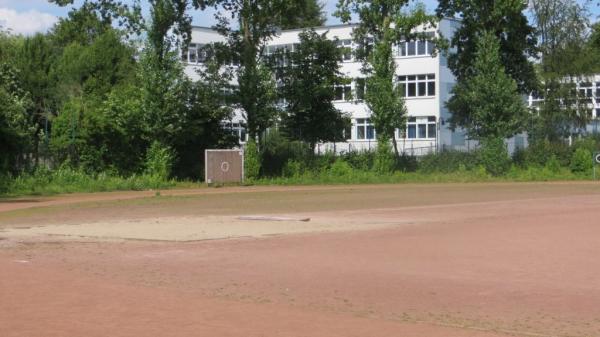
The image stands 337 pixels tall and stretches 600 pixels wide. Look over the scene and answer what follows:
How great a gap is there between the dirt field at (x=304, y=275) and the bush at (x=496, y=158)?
31618 millimetres

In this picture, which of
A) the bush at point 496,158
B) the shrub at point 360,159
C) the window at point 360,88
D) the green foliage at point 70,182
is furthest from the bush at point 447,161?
the green foliage at point 70,182

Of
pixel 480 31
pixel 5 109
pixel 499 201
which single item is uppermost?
pixel 480 31

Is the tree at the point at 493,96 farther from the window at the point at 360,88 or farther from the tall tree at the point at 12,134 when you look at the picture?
the tall tree at the point at 12,134

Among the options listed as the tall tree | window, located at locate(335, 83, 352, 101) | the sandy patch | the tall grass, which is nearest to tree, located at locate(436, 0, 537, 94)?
window, located at locate(335, 83, 352, 101)

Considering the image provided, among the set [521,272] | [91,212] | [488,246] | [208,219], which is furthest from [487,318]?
[91,212]

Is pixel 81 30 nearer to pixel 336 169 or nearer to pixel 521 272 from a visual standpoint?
pixel 336 169

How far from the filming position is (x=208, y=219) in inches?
937

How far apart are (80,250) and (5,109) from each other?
97.2 feet

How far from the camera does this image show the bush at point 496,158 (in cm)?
5653

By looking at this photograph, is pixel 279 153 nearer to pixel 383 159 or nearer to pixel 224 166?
pixel 383 159

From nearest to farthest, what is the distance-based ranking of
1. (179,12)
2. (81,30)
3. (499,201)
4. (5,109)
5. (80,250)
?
(80,250), (499,201), (5,109), (179,12), (81,30)

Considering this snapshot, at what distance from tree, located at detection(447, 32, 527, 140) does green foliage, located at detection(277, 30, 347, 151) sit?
381 inches

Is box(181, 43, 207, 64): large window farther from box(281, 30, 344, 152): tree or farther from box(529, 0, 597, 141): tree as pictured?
box(529, 0, 597, 141): tree

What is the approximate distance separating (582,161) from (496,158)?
6.43 meters
